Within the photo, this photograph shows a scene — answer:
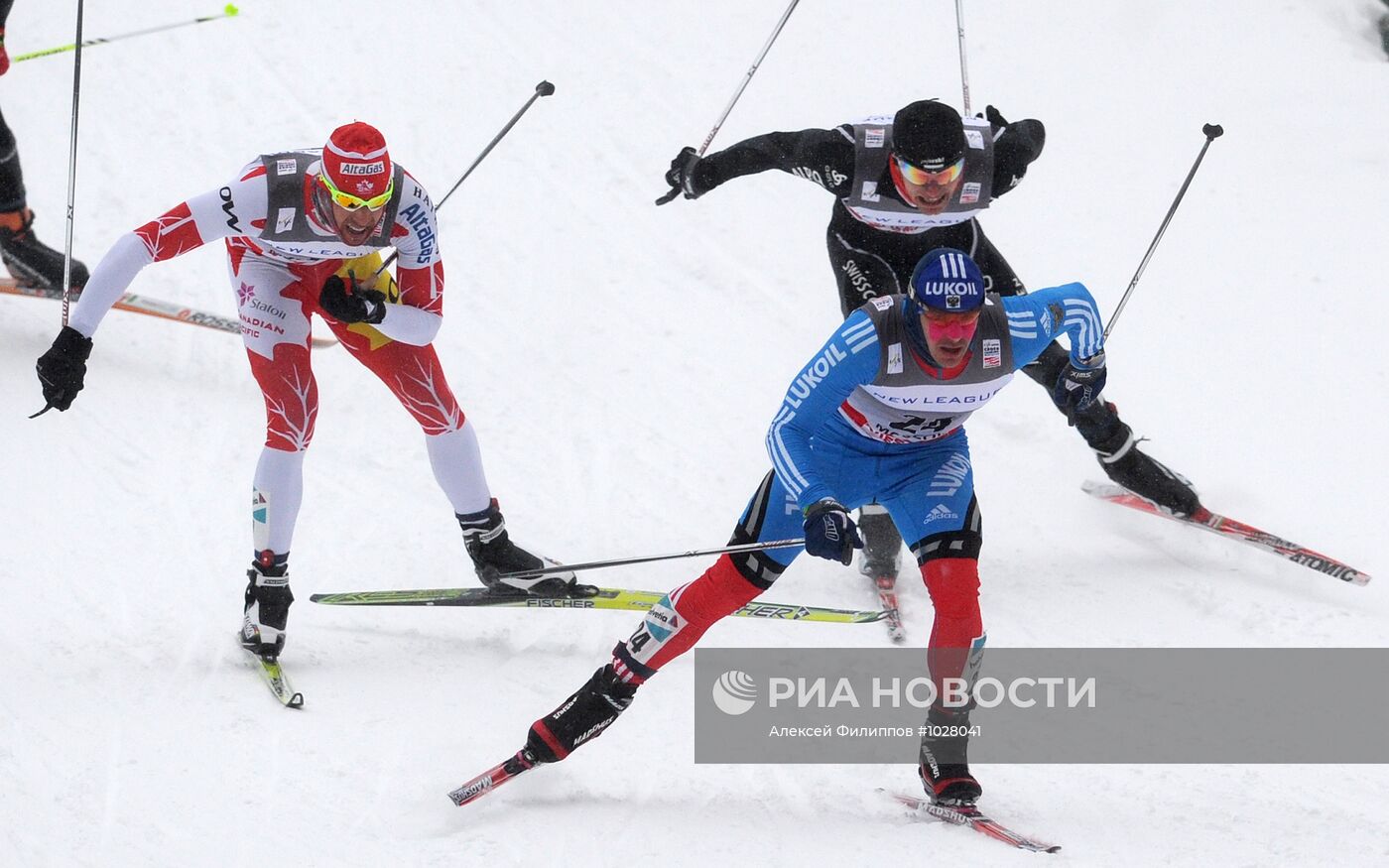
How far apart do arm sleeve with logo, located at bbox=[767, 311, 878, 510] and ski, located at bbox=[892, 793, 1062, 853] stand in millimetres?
957

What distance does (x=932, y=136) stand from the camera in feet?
16.4

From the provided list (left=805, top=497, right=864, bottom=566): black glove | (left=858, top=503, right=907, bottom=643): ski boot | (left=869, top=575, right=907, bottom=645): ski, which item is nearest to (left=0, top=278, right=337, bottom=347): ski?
(left=858, top=503, right=907, bottom=643): ski boot

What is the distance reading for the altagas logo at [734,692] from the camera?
16.2 ft

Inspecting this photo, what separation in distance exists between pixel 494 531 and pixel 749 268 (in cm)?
310

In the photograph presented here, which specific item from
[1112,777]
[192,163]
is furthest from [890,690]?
[192,163]

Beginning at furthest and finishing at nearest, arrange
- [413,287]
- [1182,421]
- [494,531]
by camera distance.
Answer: [1182,421]
[494,531]
[413,287]

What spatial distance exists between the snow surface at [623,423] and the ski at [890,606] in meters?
0.09

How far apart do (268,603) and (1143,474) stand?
136 inches

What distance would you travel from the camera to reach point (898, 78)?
9.62 meters

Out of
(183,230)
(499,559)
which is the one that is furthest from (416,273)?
(499,559)

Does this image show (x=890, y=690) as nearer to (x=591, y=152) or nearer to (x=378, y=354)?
(x=378, y=354)

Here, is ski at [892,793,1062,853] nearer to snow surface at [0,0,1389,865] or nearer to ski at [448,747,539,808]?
snow surface at [0,0,1389,865]

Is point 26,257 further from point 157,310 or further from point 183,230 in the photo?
point 183,230

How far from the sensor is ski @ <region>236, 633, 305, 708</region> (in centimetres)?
478
